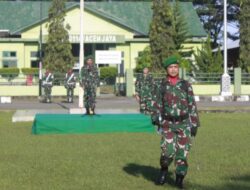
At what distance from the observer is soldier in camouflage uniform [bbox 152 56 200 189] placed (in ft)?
30.9

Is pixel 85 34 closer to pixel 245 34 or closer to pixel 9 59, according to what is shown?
pixel 9 59

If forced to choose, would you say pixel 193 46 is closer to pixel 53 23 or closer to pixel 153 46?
pixel 153 46

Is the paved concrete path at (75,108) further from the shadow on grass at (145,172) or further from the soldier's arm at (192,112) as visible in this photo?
the soldier's arm at (192,112)

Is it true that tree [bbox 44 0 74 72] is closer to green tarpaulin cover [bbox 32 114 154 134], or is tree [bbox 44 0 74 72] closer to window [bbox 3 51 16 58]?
window [bbox 3 51 16 58]

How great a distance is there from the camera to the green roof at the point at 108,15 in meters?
56.2

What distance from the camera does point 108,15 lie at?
2219 inches

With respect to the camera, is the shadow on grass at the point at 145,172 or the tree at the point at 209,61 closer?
the shadow on grass at the point at 145,172

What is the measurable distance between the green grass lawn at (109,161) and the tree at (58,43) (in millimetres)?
29785

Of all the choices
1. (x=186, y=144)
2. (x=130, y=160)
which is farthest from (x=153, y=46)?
(x=186, y=144)

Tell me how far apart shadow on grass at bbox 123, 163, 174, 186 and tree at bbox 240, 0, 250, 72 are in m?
37.7

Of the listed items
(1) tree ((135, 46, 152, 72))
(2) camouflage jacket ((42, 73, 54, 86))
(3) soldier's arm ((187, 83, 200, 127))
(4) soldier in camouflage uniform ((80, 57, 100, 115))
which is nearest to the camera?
(3) soldier's arm ((187, 83, 200, 127))

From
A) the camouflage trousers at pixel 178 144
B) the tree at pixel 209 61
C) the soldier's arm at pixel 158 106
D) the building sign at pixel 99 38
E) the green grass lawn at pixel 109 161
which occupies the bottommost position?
the green grass lawn at pixel 109 161

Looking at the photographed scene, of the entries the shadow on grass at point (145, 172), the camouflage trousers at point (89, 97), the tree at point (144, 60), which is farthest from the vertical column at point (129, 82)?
the shadow on grass at point (145, 172)

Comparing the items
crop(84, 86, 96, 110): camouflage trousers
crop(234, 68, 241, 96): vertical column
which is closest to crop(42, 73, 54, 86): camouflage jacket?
crop(234, 68, 241, 96): vertical column
